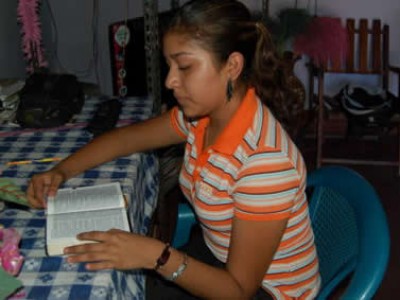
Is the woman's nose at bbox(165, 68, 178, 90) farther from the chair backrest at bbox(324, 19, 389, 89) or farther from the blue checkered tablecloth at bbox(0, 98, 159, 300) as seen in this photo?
the chair backrest at bbox(324, 19, 389, 89)

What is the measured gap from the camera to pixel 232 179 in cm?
110

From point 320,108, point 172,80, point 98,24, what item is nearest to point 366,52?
point 320,108

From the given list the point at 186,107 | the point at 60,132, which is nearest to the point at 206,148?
the point at 186,107

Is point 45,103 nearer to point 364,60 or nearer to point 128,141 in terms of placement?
point 128,141

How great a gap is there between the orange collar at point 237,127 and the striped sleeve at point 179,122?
27 cm

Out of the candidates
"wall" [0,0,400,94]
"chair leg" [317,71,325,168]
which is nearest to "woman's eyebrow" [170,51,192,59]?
"chair leg" [317,71,325,168]

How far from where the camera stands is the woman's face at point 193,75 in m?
1.07

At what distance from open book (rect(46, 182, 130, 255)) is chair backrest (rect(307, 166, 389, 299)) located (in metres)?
0.42

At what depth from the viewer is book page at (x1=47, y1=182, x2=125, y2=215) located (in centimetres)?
116

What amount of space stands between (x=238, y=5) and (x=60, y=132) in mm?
753

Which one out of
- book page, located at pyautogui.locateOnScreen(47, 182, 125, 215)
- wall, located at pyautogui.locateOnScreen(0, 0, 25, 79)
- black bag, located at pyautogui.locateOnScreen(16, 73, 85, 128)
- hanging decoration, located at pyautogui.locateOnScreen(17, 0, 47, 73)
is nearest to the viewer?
book page, located at pyautogui.locateOnScreen(47, 182, 125, 215)

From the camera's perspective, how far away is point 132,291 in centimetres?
111

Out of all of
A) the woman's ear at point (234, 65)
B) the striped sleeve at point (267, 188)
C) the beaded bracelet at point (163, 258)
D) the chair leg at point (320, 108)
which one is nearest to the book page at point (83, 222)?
the beaded bracelet at point (163, 258)

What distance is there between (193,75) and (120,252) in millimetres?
345
